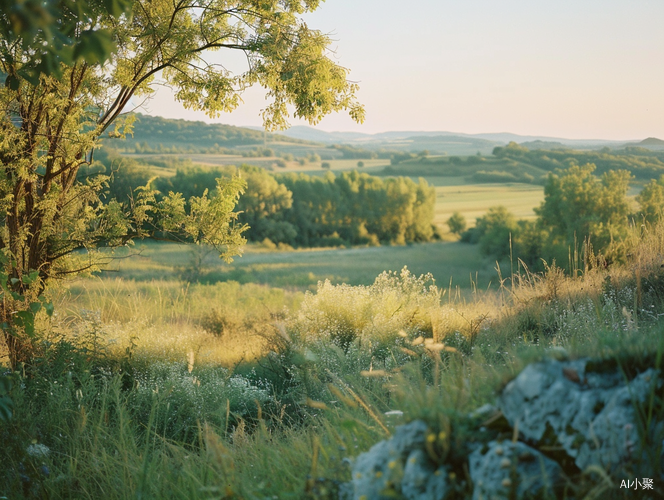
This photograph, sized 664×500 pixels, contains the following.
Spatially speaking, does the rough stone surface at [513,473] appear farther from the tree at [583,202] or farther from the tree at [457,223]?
the tree at [457,223]

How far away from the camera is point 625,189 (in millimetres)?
27359

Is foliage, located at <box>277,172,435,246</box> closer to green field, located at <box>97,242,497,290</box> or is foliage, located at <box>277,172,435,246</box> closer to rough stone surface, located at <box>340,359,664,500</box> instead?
green field, located at <box>97,242,497,290</box>

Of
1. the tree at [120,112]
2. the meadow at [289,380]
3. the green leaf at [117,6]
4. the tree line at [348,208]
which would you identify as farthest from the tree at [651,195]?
the green leaf at [117,6]

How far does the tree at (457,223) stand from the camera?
1633 inches

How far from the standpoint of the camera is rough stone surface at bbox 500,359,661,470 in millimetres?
1648

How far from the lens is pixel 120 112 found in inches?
249

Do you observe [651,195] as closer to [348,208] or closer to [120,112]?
[348,208]

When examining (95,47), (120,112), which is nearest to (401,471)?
(95,47)

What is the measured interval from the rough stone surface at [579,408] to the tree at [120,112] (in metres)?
4.92

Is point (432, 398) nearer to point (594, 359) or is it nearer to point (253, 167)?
point (594, 359)

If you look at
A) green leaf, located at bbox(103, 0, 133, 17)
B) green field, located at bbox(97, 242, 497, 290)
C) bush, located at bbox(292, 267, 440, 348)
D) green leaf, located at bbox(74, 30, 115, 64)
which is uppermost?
green leaf, located at bbox(103, 0, 133, 17)

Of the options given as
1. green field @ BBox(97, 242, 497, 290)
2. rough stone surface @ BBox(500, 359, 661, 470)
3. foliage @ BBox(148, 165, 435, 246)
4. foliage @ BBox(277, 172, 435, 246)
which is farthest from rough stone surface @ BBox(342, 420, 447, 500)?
foliage @ BBox(277, 172, 435, 246)

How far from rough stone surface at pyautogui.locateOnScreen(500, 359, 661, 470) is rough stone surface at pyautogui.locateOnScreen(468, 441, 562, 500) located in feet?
0.24

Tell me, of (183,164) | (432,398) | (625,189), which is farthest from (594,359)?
(183,164)
